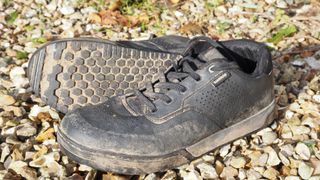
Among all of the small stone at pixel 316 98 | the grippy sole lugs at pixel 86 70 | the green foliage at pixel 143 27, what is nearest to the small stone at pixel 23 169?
the grippy sole lugs at pixel 86 70

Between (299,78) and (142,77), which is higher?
(142,77)

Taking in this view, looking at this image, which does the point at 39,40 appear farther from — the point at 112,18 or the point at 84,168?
the point at 84,168

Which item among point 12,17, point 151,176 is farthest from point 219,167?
point 12,17

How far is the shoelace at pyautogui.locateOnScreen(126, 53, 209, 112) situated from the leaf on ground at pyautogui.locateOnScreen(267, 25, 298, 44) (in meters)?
1.15

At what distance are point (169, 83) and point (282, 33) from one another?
1418mm

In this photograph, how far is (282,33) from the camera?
365 centimetres

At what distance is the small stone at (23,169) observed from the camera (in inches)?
93.9

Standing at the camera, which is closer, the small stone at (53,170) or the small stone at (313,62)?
the small stone at (53,170)

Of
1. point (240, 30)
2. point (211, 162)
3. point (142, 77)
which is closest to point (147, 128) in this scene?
point (211, 162)

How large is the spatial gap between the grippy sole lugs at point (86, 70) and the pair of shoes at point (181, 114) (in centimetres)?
29

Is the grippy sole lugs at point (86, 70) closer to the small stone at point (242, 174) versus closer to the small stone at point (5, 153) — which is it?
the small stone at point (5, 153)

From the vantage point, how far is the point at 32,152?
2.54m

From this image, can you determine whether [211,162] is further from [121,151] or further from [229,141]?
[121,151]

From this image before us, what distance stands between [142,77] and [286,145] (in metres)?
0.80
